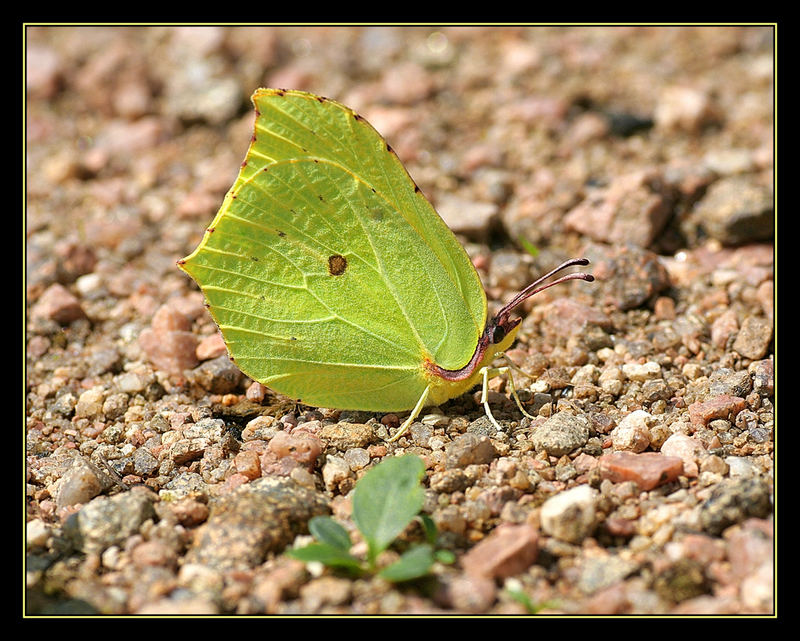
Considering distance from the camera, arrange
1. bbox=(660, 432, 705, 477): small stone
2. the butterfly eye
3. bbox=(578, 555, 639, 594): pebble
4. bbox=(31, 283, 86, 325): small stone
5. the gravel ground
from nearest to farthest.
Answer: bbox=(578, 555, 639, 594): pebble, the gravel ground, bbox=(660, 432, 705, 477): small stone, the butterfly eye, bbox=(31, 283, 86, 325): small stone

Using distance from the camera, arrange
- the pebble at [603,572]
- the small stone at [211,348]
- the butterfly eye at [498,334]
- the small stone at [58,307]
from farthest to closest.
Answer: the small stone at [58,307], the small stone at [211,348], the butterfly eye at [498,334], the pebble at [603,572]

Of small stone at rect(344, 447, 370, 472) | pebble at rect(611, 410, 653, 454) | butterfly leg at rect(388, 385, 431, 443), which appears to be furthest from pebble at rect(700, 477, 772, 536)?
small stone at rect(344, 447, 370, 472)

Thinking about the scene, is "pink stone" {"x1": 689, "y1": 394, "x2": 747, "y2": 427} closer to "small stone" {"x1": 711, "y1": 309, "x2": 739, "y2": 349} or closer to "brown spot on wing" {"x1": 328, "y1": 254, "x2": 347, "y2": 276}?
"small stone" {"x1": 711, "y1": 309, "x2": 739, "y2": 349}

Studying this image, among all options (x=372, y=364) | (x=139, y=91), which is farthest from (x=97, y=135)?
(x=372, y=364)

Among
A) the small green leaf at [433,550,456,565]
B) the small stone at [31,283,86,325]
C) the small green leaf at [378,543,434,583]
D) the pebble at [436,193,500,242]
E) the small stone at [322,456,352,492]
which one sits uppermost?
the pebble at [436,193,500,242]

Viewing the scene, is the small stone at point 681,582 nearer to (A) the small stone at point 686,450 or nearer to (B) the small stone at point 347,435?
(A) the small stone at point 686,450

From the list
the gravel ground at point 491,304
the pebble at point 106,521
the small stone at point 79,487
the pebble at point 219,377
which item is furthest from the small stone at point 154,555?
the pebble at point 219,377
